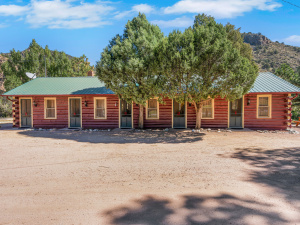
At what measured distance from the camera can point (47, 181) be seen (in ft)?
16.6

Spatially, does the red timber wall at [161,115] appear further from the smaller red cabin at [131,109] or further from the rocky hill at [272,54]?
the rocky hill at [272,54]

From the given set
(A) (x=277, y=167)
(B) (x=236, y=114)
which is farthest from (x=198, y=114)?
(A) (x=277, y=167)

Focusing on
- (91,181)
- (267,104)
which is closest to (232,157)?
(91,181)

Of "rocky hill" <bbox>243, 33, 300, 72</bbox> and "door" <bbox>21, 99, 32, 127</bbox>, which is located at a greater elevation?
"rocky hill" <bbox>243, 33, 300, 72</bbox>

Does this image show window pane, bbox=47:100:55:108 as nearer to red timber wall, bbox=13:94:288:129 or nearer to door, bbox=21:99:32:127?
red timber wall, bbox=13:94:288:129

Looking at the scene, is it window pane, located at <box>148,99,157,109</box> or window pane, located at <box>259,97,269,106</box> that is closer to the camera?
window pane, located at <box>259,97,269,106</box>

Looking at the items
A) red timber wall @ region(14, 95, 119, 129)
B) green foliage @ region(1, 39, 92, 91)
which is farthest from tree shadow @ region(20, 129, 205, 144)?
green foliage @ region(1, 39, 92, 91)

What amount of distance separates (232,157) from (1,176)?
6607 millimetres

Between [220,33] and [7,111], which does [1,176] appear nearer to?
[220,33]

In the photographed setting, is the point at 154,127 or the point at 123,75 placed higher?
the point at 123,75

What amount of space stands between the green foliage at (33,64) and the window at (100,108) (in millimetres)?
15520

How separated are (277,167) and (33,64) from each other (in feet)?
94.2

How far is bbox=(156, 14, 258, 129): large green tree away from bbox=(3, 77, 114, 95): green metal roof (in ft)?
17.5

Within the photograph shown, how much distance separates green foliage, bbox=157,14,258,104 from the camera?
10.8m
